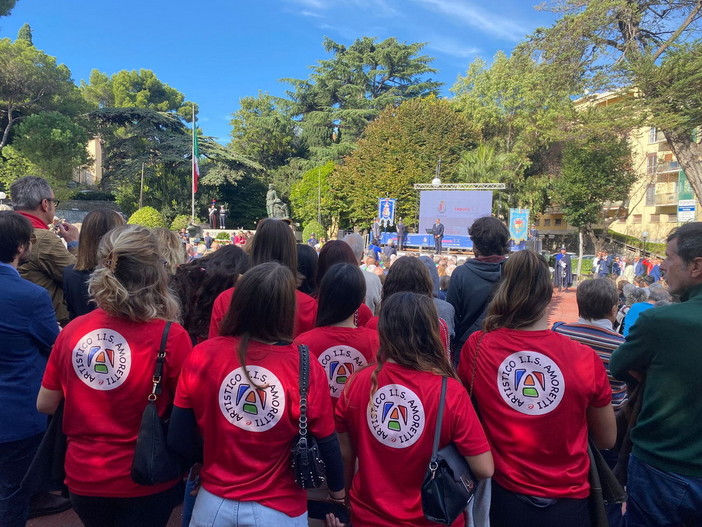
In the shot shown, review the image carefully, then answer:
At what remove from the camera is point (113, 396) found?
5.91 ft

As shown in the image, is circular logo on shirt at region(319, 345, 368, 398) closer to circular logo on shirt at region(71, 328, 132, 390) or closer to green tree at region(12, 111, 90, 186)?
circular logo on shirt at region(71, 328, 132, 390)

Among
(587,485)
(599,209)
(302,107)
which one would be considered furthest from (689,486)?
(302,107)

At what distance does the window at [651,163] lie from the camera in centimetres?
3119

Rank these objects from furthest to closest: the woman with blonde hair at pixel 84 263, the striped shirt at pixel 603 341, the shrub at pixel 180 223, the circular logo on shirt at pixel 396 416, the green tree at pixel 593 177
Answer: the shrub at pixel 180 223 < the green tree at pixel 593 177 < the woman with blonde hair at pixel 84 263 < the striped shirt at pixel 603 341 < the circular logo on shirt at pixel 396 416

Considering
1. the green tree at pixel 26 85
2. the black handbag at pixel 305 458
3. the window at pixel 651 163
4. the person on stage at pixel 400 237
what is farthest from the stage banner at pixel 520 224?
the green tree at pixel 26 85

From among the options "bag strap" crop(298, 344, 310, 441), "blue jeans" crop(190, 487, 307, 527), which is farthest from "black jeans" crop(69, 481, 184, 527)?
"bag strap" crop(298, 344, 310, 441)

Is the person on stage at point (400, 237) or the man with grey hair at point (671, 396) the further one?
the person on stage at point (400, 237)

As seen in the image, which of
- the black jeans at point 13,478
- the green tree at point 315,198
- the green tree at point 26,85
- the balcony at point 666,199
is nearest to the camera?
the black jeans at point 13,478

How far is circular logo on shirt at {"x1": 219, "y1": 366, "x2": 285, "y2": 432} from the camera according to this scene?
1650 millimetres

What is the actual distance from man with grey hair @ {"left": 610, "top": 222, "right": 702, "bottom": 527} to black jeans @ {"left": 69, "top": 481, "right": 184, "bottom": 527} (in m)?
1.84

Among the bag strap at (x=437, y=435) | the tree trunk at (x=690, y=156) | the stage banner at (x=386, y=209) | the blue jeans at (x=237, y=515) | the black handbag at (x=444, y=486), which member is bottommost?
the blue jeans at (x=237, y=515)

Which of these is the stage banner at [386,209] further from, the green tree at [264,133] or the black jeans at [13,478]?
the black jeans at [13,478]

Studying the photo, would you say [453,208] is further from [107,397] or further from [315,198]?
[107,397]

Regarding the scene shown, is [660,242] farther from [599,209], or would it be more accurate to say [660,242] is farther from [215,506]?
[215,506]
